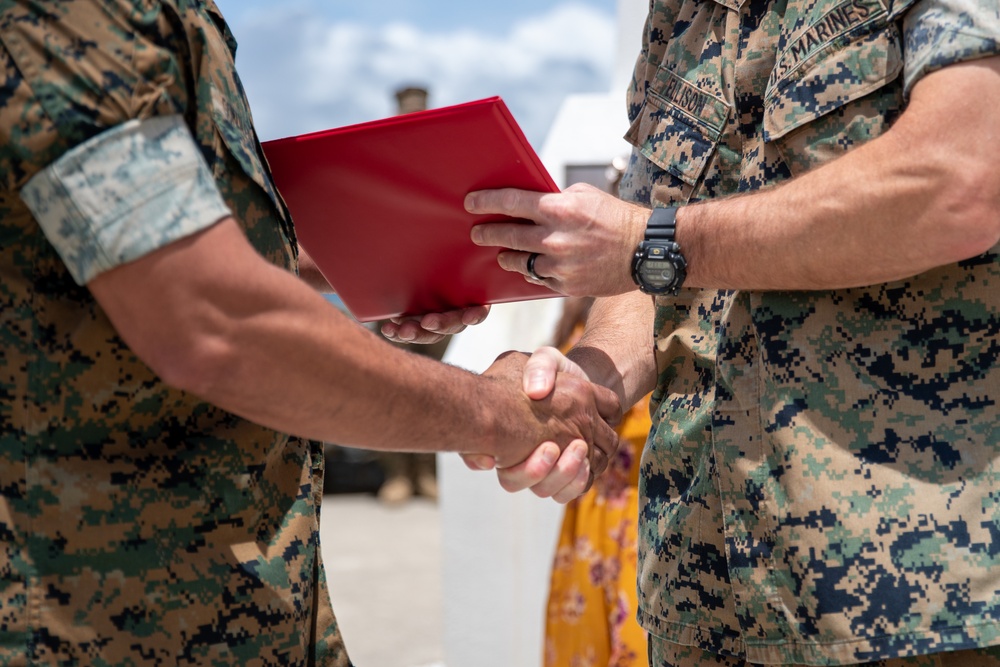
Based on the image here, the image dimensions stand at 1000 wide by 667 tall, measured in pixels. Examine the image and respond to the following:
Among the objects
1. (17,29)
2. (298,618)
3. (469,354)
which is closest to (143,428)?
(298,618)

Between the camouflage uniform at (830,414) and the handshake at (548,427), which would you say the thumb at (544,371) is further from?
the camouflage uniform at (830,414)

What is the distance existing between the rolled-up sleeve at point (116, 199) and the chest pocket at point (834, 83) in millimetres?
857

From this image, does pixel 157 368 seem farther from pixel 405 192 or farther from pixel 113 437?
pixel 405 192

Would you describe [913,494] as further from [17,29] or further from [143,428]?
[17,29]

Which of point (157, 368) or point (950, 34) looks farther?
point (950, 34)

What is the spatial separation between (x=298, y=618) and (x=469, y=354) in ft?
11.5

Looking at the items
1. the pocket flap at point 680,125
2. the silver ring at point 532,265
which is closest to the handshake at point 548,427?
the silver ring at point 532,265

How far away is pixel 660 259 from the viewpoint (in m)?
1.53

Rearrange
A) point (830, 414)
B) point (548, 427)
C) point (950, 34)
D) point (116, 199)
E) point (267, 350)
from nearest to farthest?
point (116, 199)
point (267, 350)
point (950, 34)
point (830, 414)
point (548, 427)

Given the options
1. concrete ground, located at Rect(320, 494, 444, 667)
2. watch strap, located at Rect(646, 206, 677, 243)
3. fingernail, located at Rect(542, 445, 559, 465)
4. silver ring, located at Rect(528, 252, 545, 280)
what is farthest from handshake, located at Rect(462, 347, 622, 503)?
concrete ground, located at Rect(320, 494, 444, 667)

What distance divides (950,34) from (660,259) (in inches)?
19.4

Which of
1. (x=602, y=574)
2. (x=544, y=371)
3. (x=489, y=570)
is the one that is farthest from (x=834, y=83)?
(x=489, y=570)

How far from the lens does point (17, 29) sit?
1.03 meters

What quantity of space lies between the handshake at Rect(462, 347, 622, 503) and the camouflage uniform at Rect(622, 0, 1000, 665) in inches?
6.6
